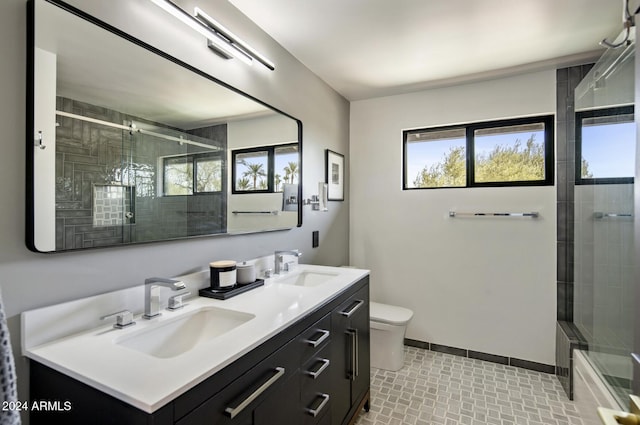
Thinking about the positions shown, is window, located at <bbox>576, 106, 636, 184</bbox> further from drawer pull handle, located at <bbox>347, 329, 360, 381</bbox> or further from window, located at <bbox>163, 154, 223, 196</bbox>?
window, located at <bbox>163, 154, 223, 196</bbox>

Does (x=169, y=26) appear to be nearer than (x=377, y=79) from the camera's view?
Yes

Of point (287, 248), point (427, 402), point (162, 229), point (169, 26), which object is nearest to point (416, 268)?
point (427, 402)

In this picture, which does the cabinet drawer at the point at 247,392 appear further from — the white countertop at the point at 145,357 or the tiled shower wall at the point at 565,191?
the tiled shower wall at the point at 565,191

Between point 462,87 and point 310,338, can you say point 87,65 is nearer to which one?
point 310,338

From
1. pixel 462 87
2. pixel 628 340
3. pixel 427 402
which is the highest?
pixel 462 87

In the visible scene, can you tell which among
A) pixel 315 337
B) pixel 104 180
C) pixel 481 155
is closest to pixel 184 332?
pixel 315 337

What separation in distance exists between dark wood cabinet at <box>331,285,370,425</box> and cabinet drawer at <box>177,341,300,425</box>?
1.45 feet

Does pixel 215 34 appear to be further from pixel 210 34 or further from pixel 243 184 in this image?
pixel 243 184

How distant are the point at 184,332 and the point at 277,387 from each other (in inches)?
17.4

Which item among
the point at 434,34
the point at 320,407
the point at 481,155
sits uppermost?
the point at 434,34

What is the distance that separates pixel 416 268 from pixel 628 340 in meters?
1.57

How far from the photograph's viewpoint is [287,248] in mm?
2219

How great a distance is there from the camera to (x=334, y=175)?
9.48 feet

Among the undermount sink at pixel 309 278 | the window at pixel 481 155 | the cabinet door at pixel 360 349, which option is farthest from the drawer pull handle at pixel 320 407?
the window at pixel 481 155
